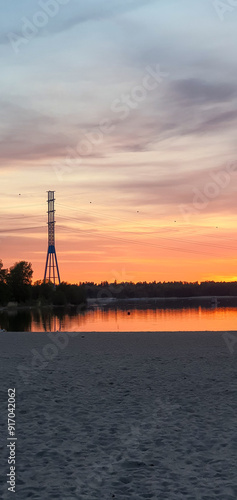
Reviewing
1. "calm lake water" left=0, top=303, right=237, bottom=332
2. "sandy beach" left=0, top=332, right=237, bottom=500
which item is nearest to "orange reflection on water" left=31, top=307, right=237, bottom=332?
"calm lake water" left=0, top=303, right=237, bottom=332

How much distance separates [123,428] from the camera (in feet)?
38.0

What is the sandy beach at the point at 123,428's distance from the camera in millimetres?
8359

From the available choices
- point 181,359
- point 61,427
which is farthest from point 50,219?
point 61,427

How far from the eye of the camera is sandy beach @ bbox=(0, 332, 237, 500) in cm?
836

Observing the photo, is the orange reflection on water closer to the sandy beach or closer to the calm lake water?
the calm lake water

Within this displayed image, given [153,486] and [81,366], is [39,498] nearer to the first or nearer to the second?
[153,486]

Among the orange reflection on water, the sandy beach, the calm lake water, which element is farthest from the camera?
the calm lake water

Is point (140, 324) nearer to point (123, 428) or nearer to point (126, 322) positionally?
point (126, 322)

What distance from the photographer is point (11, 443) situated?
10.5 metres

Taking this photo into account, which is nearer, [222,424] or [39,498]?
[39,498]

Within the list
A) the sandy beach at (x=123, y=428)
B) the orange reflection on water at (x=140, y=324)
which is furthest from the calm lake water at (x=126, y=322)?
the sandy beach at (x=123, y=428)

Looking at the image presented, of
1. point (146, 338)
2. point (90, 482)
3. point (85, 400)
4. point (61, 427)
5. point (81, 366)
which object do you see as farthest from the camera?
point (146, 338)

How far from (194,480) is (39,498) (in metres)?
2.55

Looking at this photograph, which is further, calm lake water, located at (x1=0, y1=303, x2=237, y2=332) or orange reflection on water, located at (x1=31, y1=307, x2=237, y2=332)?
calm lake water, located at (x1=0, y1=303, x2=237, y2=332)
